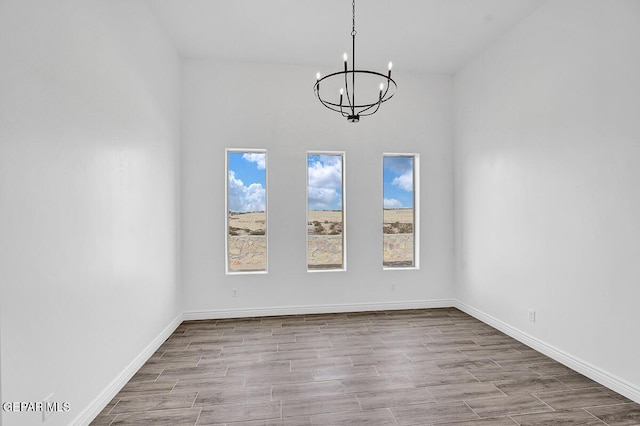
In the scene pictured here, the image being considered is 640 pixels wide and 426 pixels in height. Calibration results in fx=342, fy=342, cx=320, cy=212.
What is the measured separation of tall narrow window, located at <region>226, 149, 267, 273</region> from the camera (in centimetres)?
465

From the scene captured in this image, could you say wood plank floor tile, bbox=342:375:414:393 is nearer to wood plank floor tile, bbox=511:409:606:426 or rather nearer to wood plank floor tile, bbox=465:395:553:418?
wood plank floor tile, bbox=465:395:553:418

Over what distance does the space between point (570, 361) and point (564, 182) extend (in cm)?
159

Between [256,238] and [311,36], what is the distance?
2.61 meters

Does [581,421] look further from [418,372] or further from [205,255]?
[205,255]

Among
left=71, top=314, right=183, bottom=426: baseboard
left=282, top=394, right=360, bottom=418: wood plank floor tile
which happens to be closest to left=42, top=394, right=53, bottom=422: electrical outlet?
left=71, top=314, right=183, bottom=426: baseboard

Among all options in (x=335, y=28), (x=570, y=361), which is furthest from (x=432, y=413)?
(x=335, y=28)

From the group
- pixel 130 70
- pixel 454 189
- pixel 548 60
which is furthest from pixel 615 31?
pixel 130 70

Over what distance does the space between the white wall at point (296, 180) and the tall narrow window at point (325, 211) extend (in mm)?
155

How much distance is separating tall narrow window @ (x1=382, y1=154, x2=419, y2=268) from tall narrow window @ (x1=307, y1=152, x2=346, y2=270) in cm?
66

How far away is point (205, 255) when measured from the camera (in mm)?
4480

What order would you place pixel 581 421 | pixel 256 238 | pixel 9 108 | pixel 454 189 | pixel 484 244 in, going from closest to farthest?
pixel 9 108, pixel 581 421, pixel 484 244, pixel 256 238, pixel 454 189

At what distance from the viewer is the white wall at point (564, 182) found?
2.56 meters

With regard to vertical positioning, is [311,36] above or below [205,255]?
above

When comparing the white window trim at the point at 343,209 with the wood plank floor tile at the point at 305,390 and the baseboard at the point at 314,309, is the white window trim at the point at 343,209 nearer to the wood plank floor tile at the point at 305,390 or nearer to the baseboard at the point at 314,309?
the baseboard at the point at 314,309
